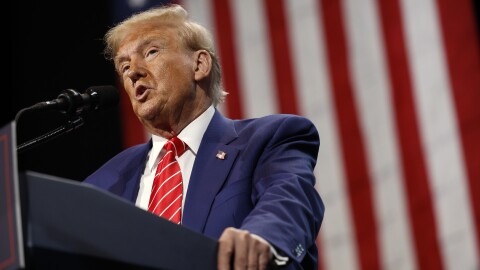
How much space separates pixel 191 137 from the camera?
87.9 inches

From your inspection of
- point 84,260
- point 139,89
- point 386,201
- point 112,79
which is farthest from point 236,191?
point 112,79

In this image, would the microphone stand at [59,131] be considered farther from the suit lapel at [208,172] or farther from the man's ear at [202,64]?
the man's ear at [202,64]

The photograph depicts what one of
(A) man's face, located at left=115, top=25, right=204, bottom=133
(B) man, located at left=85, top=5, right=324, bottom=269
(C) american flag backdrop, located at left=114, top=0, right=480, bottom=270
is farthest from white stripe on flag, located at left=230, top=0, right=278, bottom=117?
(A) man's face, located at left=115, top=25, right=204, bottom=133

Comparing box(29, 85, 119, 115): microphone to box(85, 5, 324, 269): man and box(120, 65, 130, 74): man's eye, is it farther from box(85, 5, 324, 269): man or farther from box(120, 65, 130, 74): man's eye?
box(120, 65, 130, 74): man's eye

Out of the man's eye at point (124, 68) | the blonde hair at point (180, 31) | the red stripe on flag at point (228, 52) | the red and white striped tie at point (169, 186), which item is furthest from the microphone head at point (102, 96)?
the red stripe on flag at point (228, 52)

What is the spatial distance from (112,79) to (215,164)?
2.16 metres

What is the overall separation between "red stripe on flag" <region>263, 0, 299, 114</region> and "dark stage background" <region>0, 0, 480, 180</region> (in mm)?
768

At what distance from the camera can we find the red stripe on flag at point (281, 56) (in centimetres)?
399

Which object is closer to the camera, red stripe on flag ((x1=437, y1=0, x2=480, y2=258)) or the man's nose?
the man's nose

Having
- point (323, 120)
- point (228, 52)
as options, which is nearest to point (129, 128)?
point (228, 52)

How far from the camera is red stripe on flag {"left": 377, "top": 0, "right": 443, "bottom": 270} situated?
3730 millimetres

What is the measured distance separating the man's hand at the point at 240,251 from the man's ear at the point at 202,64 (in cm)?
104

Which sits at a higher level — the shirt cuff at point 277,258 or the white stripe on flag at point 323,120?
the shirt cuff at point 277,258

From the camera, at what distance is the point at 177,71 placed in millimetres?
2354
